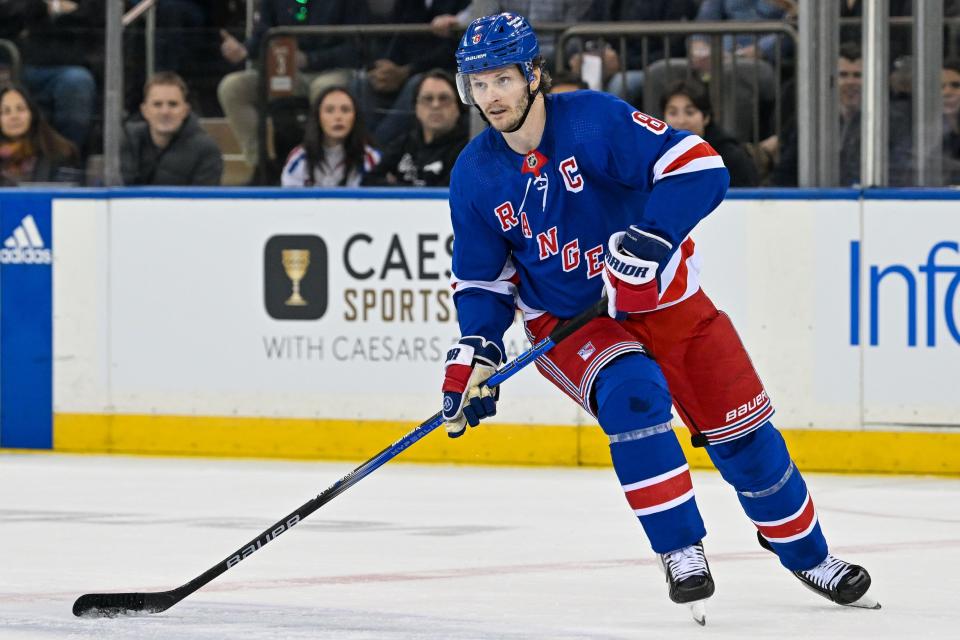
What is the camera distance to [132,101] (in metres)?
6.93

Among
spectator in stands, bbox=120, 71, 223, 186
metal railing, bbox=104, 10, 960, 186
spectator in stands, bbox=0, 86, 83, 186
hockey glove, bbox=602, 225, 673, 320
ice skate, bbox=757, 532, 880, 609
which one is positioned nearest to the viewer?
hockey glove, bbox=602, 225, 673, 320

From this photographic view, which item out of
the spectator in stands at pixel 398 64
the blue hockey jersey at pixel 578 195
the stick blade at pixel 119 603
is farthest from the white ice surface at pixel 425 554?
the spectator in stands at pixel 398 64

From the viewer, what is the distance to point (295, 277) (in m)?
6.70

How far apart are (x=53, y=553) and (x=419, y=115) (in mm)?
2473

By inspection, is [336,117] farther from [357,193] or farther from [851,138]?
[851,138]

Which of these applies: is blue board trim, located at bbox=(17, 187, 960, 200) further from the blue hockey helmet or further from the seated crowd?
the blue hockey helmet

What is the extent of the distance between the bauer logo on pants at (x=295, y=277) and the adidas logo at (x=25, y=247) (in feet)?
2.67

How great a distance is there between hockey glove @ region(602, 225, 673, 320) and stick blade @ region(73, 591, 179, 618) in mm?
1064

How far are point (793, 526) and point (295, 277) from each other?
3.15 m

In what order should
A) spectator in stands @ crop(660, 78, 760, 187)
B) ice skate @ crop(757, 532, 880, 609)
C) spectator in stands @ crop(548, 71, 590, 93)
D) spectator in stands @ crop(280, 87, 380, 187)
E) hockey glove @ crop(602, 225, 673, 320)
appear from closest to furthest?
hockey glove @ crop(602, 225, 673, 320) < ice skate @ crop(757, 532, 880, 609) < spectator in stands @ crop(660, 78, 760, 187) < spectator in stands @ crop(548, 71, 590, 93) < spectator in stands @ crop(280, 87, 380, 187)

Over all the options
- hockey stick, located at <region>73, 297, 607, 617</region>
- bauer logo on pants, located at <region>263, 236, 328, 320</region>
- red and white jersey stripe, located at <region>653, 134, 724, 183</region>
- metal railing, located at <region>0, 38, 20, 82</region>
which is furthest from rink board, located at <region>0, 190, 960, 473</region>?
red and white jersey stripe, located at <region>653, 134, 724, 183</region>

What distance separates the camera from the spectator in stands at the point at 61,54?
273 inches

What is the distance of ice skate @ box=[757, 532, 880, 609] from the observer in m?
3.82

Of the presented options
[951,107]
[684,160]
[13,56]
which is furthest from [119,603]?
[13,56]
